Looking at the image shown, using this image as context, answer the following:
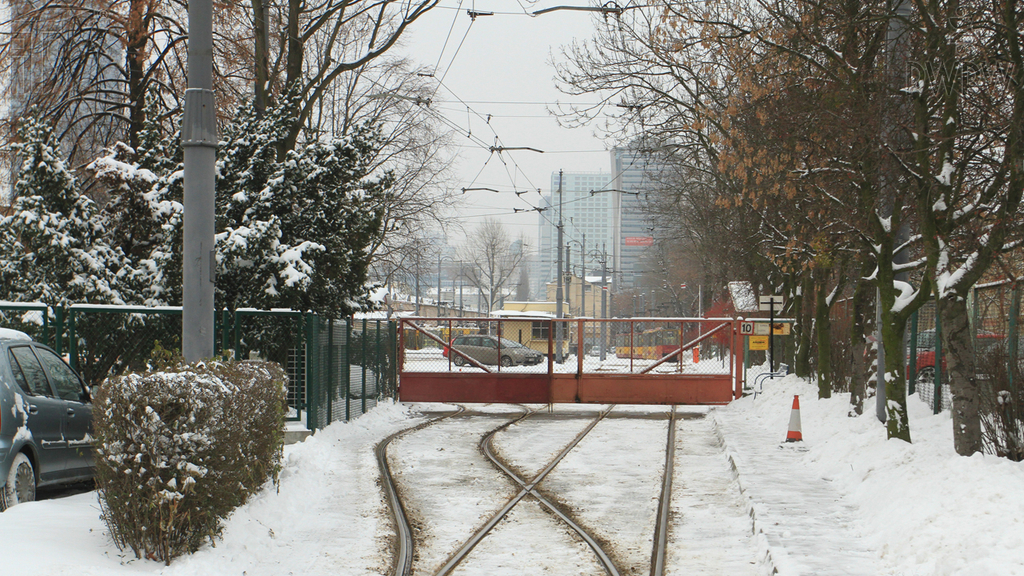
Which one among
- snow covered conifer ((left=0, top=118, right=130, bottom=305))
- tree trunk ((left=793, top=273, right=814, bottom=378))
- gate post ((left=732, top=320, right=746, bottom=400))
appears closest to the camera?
snow covered conifer ((left=0, top=118, right=130, bottom=305))

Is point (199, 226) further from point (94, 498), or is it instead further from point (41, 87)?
point (41, 87)

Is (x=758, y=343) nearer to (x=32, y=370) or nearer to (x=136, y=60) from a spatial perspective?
(x=136, y=60)

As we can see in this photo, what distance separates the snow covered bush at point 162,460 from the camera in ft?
22.1

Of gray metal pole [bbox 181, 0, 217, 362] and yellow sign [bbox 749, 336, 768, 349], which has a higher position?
gray metal pole [bbox 181, 0, 217, 362]

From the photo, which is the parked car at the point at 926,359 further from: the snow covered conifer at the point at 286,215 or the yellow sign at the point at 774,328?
the snow covered conifer at the point at 286,215

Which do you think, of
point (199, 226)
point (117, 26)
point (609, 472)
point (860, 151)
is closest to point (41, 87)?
point (117, 26)

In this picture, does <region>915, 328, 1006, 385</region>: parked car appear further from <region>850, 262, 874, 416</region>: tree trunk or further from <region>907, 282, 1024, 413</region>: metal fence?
<region>850, 262, 874, 416</region>: tree trunk

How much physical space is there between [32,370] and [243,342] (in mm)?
7292

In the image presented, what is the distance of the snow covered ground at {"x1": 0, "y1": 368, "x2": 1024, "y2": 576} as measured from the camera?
666cm

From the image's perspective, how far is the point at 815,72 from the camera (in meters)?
13.6

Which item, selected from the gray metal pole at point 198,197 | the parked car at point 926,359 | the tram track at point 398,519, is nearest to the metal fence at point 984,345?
the parked car at point 926,359

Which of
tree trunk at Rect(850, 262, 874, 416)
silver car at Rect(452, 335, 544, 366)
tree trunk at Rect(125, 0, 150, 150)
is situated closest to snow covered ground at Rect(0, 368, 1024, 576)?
tree trunk at Rect(850, 262, 874, 416)

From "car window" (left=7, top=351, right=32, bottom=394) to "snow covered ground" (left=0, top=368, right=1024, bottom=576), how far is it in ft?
3.46

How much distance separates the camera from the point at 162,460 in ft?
22.2
